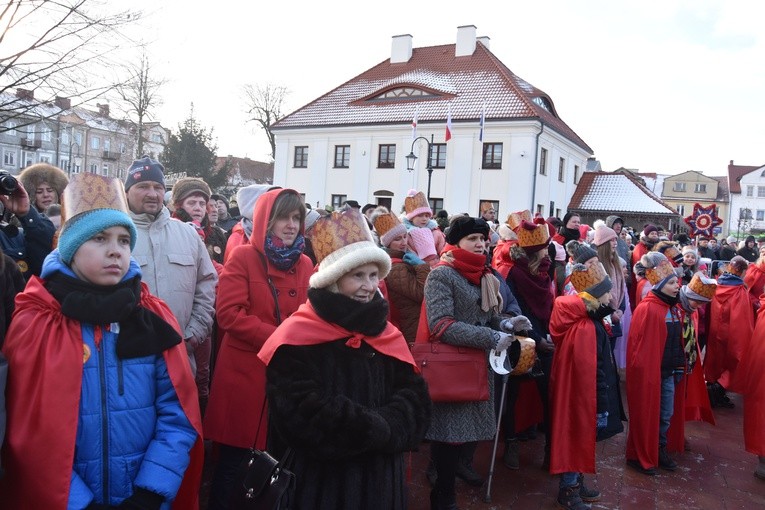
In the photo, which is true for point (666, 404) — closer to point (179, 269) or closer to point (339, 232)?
point (339, 232)

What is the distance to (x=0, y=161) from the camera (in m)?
58.3

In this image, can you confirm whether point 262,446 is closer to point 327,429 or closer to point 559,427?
point 327,429

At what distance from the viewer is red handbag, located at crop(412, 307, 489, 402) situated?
3676 millimetres

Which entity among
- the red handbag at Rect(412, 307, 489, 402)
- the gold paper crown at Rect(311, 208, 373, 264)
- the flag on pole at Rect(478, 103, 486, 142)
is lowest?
the red handbag at Rect(412, 307, 489, 402)

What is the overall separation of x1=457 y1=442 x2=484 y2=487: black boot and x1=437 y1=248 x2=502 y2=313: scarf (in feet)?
4.20

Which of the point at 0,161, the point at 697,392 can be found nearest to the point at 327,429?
the point at 697,392

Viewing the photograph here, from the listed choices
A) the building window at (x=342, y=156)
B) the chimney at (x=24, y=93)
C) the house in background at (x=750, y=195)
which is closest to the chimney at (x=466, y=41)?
the building window at (x=342, y=156)

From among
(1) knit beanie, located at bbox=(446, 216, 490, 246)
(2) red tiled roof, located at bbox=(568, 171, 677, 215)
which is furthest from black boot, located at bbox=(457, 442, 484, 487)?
(2) red tiled roof, located at bbox=(568, 171, 677, 215)

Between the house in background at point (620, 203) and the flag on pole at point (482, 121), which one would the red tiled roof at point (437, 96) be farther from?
the house in background at point (620, 203)

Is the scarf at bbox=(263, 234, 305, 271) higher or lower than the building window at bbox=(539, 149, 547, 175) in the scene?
lower

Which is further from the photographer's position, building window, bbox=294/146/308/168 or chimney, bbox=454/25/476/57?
building window, bbox=294/146/308/168

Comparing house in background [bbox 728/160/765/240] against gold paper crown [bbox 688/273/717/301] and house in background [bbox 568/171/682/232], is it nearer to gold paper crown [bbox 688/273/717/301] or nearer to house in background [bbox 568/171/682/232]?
house in background [bbox 568/171/682/232]

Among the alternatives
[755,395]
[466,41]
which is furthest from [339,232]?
[466,41]

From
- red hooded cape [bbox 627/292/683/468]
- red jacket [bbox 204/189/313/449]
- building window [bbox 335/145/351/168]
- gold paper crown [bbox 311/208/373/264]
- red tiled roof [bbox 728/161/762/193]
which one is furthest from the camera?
red tiled roof [bbox 728/161/762/193]
